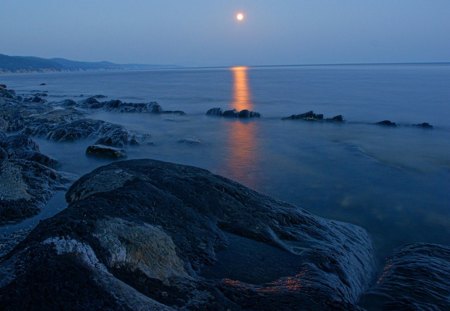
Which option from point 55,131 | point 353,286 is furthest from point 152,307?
point 55,131

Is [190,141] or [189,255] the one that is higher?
[189,255]

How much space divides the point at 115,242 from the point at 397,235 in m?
6.42

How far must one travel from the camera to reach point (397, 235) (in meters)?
8.00

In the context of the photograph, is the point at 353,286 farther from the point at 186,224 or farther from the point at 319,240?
the point at 186,224

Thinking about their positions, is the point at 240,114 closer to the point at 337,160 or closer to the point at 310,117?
the point at 310,117

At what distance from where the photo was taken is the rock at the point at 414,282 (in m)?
5.21

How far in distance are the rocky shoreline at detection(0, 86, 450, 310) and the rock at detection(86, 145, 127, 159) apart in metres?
5.59

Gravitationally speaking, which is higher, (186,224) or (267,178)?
(186,224)

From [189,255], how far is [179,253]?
0.56 ft

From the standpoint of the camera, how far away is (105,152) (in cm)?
1479

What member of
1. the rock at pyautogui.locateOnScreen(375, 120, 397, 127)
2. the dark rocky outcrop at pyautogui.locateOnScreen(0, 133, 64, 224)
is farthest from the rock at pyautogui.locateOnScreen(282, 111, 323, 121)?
the dark rocky outcrop at pyautogui.locateOnScreen(0, 133, 64, 224)

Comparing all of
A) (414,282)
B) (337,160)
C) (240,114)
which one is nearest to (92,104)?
(240,114)

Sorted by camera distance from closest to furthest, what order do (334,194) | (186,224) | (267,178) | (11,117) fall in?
(186,224)
(334,194)
(267,178)
(11,117)

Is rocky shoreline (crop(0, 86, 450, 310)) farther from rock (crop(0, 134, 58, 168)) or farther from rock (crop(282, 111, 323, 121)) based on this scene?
rock (crop(282, 111, 323, 121))
